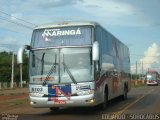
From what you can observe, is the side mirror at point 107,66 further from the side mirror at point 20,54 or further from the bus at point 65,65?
the side mirror at point 20,54

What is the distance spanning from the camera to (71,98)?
632 inches

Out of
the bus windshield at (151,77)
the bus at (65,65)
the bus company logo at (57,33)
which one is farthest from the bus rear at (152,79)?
the bus company logo at (57,33)

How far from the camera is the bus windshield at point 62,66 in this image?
53.1 feet

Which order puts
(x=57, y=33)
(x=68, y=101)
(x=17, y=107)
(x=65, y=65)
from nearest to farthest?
(x=68, y=101)
(x=65, y=65)
(x=57, y=33)
(x=17, y=107)

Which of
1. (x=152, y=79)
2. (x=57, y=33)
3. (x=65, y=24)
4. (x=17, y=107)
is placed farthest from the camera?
(x=152, y=79)

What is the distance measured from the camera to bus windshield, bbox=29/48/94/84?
53.1 feet

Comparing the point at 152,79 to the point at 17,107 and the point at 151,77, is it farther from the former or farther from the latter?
the point at 17,107

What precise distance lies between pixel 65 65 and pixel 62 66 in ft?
0.42

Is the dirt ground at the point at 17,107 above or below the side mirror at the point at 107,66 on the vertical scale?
below

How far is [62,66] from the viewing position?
16344 mm

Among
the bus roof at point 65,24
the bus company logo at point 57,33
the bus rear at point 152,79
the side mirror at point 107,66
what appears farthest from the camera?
the bus rear at point 152,79

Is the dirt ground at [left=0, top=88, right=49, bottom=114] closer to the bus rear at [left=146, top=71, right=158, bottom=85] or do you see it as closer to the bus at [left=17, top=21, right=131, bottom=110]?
the bus at [left=17, top=21, right=131, bottom=110]

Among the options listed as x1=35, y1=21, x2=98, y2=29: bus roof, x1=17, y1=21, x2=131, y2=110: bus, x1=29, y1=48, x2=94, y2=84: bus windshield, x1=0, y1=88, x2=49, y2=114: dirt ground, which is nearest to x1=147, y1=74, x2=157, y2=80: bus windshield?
x1=0, y1=88, x2=49, y2=114: dirt ground

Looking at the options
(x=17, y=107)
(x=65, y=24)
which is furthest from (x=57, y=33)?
(x=17, y=107)
